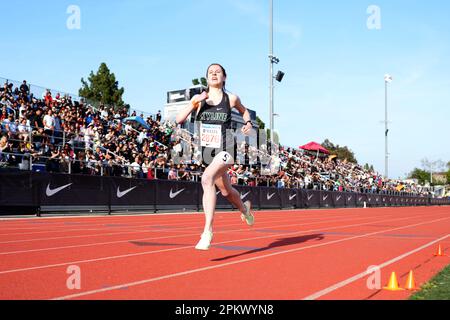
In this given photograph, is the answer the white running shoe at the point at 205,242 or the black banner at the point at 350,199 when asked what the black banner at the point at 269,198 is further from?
the white running shoe at the point at 205,242

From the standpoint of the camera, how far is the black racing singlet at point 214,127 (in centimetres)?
698

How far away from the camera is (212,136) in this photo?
22.9 feet

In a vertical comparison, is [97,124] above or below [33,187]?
above

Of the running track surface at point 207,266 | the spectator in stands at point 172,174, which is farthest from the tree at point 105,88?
the running track surface at point 207,266

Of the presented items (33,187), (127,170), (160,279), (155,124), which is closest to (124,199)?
(127,170)

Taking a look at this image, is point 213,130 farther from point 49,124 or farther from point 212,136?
point 49,124

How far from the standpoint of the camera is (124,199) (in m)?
19.7

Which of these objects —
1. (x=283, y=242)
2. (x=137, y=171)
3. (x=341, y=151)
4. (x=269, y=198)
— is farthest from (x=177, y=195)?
(x=341, y=151)

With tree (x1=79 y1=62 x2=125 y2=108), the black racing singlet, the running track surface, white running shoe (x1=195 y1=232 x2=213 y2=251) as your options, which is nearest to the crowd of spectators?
the running track surface

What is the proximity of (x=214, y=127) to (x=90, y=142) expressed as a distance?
1488 cm

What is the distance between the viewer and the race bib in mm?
6977

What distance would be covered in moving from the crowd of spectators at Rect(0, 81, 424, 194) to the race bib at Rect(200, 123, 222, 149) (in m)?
11.1

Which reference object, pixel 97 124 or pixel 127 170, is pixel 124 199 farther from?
pixel 97 124
